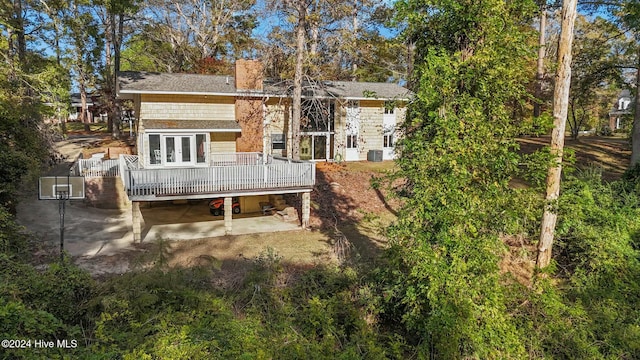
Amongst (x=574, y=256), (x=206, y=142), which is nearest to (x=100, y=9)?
(x=206, y=142)

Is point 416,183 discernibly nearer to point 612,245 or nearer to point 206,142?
point 612,245

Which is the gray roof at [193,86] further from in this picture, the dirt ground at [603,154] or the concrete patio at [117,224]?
the dirt ground at [603,154]

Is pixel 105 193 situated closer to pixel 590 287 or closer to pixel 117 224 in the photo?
pixel 117 224

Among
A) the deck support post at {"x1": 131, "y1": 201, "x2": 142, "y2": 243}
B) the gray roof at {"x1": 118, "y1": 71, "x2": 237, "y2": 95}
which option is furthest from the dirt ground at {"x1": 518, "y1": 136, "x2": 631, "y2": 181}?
the deck support post at {"x1": 131, "y1": 201, "x2": 142, "y2": 243}

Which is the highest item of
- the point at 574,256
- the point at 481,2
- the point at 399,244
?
the point at 481,2

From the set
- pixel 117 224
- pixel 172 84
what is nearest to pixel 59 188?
pixel 117 224

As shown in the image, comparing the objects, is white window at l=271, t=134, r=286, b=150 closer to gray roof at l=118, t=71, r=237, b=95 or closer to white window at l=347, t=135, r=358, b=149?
gray roof at l=118, t=71, r=237, b=95

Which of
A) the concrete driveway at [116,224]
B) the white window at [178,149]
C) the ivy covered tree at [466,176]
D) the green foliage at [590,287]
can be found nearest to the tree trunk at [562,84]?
the green foliage at [590,287]
